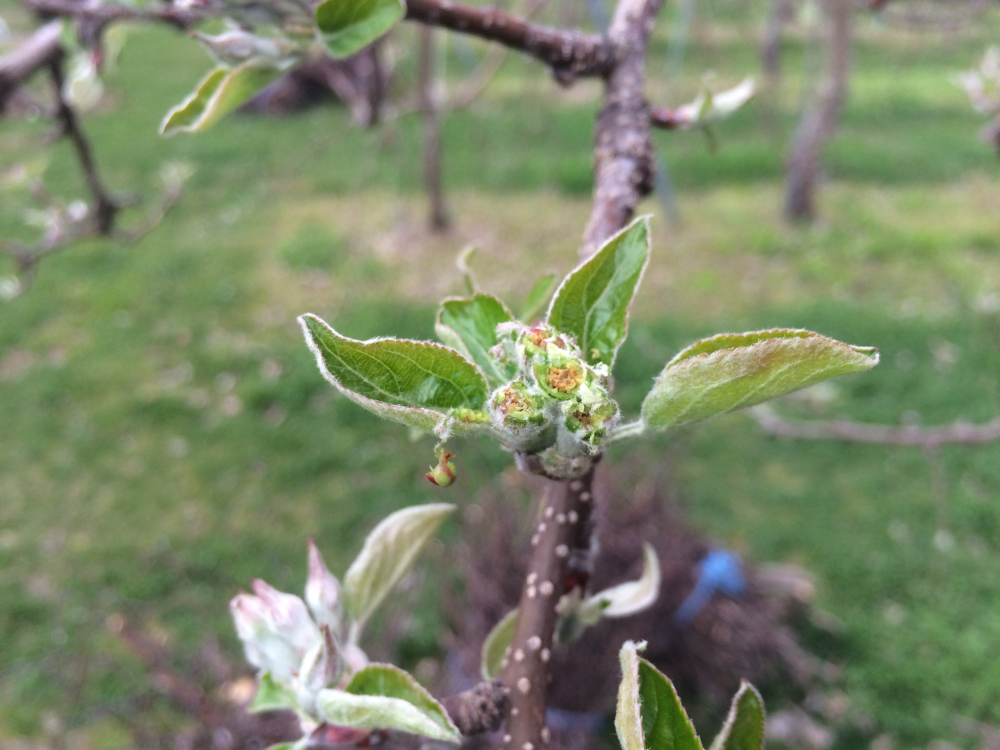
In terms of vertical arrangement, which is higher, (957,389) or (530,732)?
(530,732)

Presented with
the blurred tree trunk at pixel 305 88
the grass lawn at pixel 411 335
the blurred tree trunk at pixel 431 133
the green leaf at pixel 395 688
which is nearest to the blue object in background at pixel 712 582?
the grass lawn at pixel 411 335

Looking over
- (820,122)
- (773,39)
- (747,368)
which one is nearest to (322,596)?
(747,368)

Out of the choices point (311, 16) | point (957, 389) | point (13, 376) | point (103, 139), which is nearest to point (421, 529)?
point (311, 16)

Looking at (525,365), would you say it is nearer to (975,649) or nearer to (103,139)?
(975,649)

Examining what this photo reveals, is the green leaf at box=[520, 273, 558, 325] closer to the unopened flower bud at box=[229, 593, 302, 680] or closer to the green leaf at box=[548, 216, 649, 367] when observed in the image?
the green leaf at box=[548, 216, 649, 367]

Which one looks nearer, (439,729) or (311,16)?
(439,729)

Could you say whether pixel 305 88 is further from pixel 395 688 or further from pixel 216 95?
pixel 395 688
